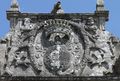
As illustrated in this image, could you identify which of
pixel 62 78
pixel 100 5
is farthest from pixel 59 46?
pixel 100 5

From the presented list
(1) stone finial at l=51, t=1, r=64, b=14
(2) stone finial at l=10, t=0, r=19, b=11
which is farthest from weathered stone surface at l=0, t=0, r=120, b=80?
(2) stone finial at l=10, t=0, r=19, b=11

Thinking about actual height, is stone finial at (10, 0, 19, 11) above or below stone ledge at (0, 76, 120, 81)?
above

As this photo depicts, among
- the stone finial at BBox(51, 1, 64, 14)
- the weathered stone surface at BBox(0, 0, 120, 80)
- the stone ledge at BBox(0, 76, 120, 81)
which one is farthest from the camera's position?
the stone finial at BBox(51, 1, 64, 14)

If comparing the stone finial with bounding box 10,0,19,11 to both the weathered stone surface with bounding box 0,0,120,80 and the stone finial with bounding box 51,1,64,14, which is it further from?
the stone finial with bounding box 51,1,64,14

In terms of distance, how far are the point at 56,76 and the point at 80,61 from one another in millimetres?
1162

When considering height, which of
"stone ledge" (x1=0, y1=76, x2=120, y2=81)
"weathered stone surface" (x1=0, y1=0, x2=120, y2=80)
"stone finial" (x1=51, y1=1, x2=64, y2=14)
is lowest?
"stone ledge" (x1=0, y1=76, x2=120, y2=81)

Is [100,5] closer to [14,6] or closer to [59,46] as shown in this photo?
[59,46]

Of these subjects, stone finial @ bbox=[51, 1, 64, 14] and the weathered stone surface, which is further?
stone finial @ bbox=[51, 1, 64, 14]

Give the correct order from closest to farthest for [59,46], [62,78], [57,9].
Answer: [62,78]
[59,46]
[57,9]

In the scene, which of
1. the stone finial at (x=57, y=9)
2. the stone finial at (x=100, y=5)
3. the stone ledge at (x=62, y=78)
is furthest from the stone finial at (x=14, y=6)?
the stone finial at (x=100, y=5)

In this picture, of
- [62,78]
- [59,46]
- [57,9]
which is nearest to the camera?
[62,78]

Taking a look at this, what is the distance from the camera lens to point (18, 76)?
27.4 meters

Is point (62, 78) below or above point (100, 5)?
below

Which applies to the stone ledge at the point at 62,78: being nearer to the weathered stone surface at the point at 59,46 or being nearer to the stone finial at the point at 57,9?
the weathered stone surface at the point at 59,46
